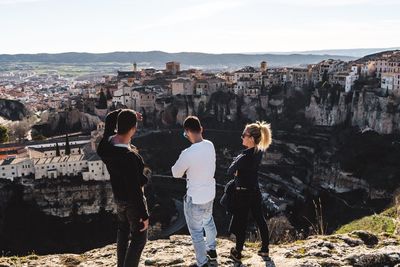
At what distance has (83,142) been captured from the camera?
50.6 m

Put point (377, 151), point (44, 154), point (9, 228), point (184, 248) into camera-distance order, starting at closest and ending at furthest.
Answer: point (184, 248), point (9, 228), point (377, 151), point (44, 154)

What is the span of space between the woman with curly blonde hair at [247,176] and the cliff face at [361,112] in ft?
139

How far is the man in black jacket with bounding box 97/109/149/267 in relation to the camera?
5250mm

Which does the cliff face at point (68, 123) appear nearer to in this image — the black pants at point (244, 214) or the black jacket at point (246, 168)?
the black pants at point (244, 214)

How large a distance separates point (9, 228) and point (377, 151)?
34.4 meters

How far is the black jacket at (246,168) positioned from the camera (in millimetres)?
6422

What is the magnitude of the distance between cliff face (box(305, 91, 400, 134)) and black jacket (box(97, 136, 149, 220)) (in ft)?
145

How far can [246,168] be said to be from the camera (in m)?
6.43

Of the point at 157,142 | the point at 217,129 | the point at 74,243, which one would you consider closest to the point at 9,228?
the point at 74,243

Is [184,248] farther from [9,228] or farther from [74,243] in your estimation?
[9,228]

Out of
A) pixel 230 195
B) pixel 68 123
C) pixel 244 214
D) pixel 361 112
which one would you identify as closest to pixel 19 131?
pixel 68 123

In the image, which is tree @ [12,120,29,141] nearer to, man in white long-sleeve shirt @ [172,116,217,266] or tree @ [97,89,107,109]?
tree @ [97,89,107,109]

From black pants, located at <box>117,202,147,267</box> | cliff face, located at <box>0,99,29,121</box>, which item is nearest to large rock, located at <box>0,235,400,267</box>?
black pants, located at <box>117,202,147,267</box>

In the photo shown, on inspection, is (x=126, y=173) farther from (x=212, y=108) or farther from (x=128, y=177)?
(x=212, y=108)
